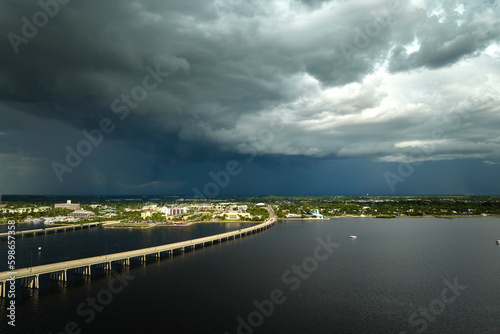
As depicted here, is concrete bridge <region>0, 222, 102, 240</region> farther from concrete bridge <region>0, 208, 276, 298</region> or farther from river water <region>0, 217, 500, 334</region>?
concrete bridge <region>0, 208, 276, 298</region>

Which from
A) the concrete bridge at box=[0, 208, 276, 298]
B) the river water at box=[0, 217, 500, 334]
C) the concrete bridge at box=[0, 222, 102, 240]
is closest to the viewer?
the river water at box=[0, 217, 500, 334]

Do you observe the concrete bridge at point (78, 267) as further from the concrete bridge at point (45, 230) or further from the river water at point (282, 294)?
the concrete bridge at point (45, 230)

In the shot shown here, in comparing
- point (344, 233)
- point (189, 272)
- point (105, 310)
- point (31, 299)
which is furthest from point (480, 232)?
point (31, 299)

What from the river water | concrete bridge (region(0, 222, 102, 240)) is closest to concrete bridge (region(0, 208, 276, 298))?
the river water

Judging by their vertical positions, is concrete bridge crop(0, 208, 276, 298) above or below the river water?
above

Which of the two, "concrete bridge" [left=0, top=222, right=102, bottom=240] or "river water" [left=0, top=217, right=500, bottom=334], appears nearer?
"river water" [left=0, top=217, right=500, bottom=334]

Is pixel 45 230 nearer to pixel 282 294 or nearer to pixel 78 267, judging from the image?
pixel 78 267

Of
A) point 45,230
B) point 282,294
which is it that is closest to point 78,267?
point 282,294

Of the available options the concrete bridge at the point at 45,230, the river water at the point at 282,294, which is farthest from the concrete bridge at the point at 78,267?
the concrete bridge at the point at 45,230
